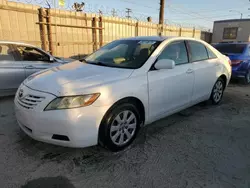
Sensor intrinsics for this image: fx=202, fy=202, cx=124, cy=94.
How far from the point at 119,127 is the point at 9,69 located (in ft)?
11.4

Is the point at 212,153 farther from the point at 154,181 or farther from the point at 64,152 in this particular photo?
the point at 64,152

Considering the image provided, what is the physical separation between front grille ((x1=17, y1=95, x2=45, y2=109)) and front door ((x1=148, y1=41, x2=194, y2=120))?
1487 mm

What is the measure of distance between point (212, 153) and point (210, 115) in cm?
152

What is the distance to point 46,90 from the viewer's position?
2426mm

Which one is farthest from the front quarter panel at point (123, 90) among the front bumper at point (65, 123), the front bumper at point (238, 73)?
the front bumper at point (238, 73)

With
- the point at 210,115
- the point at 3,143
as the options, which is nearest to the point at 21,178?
the point at 3,143

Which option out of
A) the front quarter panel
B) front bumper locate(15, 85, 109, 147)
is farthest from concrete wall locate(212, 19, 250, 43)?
front bumper locate(15, 85, 109, 147)

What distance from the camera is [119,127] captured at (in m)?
2.73

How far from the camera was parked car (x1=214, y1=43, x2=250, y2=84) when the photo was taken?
6.91 metres

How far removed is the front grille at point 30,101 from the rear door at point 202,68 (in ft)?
8.90

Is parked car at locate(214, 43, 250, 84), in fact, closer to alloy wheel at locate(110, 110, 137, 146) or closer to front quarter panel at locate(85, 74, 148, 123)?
front quarter panel at locate(85, 74, 148, 123)

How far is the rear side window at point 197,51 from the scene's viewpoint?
3.85 m

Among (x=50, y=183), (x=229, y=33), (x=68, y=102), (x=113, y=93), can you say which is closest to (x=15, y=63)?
(x=68, y=102)

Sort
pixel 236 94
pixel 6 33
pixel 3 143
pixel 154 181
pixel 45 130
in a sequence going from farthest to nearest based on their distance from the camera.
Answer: pixel 6 33 < pixel 236 94 < pixel 3 143 < pixel 45 130 < pixel 154 181
